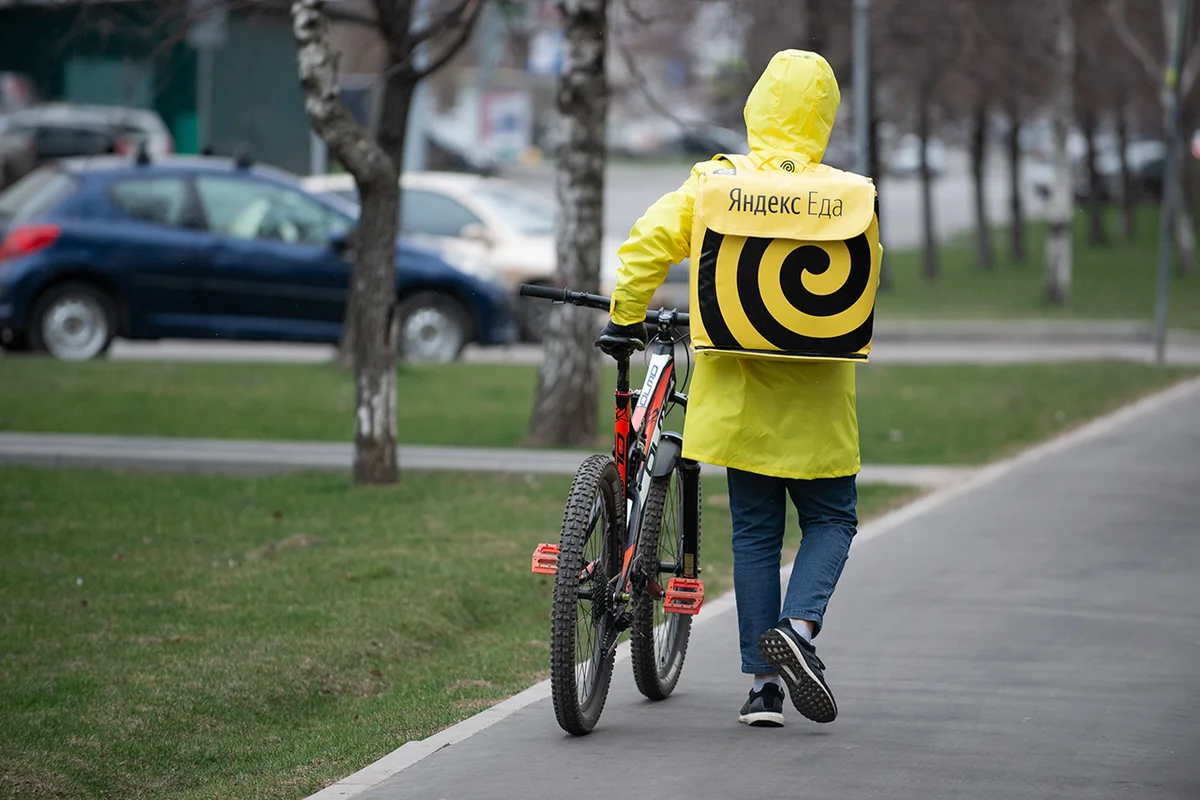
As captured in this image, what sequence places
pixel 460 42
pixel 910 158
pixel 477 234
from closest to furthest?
pixel 460 42
pixel 477 234
pixel 910 158

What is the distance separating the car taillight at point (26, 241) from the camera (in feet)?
51.2

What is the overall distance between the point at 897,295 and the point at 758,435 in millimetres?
23457

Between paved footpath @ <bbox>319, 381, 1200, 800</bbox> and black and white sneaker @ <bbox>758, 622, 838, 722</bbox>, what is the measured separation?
0.14 m

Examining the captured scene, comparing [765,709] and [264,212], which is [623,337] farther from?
[264,212]

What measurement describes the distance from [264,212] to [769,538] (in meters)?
11.4

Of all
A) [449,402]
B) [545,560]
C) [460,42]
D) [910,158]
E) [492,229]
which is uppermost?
[910,158]

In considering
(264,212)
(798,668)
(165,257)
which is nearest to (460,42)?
(264,212)

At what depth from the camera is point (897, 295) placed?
28312mm

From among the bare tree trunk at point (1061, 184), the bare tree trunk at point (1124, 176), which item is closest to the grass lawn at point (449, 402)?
the bare tree trunk at point (1061, 184)

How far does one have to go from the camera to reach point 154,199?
16156 millimetres

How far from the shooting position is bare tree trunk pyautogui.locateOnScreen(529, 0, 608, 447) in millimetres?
11555

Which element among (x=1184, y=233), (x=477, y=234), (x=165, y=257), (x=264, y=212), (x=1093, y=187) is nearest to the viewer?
(x=165, y=257)

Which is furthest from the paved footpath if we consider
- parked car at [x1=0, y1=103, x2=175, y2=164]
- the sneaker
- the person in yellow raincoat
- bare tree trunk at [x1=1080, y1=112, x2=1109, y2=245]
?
bare tree trunk at [x1=1080, y1=112, x2=1109, y2=245]

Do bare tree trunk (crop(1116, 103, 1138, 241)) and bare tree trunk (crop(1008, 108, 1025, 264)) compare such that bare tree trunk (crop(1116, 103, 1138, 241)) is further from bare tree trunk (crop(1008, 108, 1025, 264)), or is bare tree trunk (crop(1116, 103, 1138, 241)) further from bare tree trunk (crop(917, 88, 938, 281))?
bare tree trunk (crop(917, 88, 938, 281))
